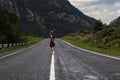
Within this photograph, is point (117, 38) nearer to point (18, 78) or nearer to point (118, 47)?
point (118, 47)

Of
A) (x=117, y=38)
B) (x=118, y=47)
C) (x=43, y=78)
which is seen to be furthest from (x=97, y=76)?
(x=117, y=38)

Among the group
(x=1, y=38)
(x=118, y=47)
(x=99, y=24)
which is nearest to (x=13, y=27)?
(x=1, y=38)

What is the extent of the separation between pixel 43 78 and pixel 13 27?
149 feet

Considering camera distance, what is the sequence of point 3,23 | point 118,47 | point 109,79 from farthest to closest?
point 3,23, point 118,47, point 109,79

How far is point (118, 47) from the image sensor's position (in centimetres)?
2991

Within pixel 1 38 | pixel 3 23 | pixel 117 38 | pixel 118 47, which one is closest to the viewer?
pixel 118 47

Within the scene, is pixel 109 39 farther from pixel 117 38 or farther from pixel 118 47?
pixel 118 47

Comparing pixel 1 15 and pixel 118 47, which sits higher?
pixel 1 15

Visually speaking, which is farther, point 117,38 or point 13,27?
point 13,27

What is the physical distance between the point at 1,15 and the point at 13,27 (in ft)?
10.5

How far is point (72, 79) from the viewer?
27.1 ft

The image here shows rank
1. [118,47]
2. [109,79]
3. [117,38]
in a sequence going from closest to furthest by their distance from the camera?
[109,79]
[118,47]
[117,38]

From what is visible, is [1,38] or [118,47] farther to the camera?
[1,38]

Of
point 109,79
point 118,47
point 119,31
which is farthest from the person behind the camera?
point 119,31
